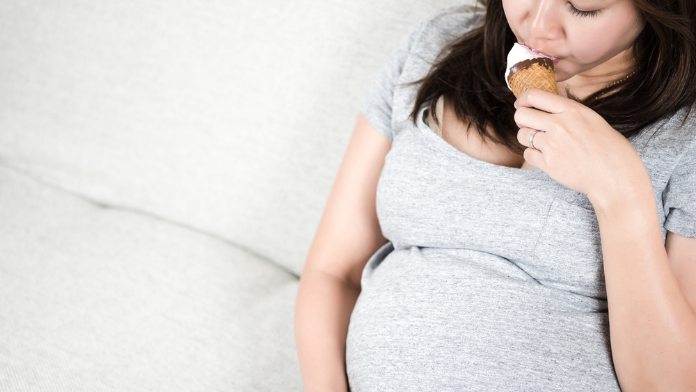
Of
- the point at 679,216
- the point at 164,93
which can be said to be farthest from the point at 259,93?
the point at 679,216

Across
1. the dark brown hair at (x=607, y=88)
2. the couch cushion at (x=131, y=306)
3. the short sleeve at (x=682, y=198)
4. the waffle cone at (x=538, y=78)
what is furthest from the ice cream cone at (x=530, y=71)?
the couch cushion at (x=131, y=306)

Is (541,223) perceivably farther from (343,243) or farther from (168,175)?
(168,175)

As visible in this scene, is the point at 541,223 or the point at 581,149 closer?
the point at 581,149

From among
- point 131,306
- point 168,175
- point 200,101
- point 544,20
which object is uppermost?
point 544,20

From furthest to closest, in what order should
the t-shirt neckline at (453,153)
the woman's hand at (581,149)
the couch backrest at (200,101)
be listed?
the couch backrest at (200,101)
the t-shirt neckline at (453,153)
the woman's hand at (581,149)

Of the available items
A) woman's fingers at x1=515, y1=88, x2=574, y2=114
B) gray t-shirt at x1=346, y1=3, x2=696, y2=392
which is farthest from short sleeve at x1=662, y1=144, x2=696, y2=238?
woman's fingers at x1=515, y1=88, x2=574, y2=114

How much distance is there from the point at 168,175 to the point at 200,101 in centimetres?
23

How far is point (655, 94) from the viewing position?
83 centimetres

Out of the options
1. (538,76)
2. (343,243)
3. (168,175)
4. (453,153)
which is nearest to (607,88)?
(538,76)

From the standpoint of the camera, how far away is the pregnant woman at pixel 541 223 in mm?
737

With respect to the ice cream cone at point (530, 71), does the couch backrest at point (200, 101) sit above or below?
below

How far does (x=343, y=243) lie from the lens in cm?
111

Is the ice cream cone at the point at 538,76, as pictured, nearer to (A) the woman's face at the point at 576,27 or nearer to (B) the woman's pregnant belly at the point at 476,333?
(A) the woman's face at the point at 576,27

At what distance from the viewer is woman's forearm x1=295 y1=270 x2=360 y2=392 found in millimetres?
956
